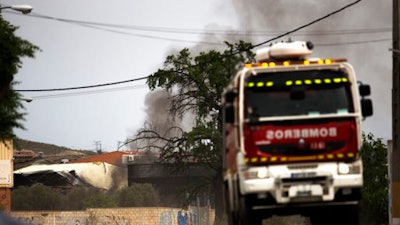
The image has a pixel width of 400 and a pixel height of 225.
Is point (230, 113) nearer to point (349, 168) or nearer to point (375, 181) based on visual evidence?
point (349, 168)

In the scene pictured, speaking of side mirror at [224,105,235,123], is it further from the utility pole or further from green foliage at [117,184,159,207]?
green foliage at [117,184,159,207]

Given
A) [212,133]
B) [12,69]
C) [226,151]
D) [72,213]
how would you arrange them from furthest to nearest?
[72,213] → [212,133] → [12,69] → [226,151]

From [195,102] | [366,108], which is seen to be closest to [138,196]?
[195,102]

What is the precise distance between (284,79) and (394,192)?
8.78m

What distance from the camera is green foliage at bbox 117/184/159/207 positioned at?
84.4 m

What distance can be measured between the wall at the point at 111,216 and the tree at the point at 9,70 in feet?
130

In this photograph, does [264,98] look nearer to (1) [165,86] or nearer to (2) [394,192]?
(2) [394,192]

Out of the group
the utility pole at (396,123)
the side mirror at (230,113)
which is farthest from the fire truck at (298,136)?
the utility pole at (396,123)

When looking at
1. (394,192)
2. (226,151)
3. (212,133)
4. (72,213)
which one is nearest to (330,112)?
(226,151)

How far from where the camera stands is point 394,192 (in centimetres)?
2378

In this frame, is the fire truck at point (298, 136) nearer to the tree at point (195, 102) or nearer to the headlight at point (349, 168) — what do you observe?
the headlight at point (349, 168)

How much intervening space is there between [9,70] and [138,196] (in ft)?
204

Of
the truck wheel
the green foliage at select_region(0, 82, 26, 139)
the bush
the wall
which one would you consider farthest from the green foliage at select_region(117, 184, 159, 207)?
the truck wheel

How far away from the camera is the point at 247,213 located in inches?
643
